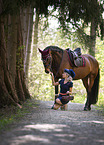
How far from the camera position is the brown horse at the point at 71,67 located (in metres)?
8.31

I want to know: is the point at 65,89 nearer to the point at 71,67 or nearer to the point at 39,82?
the point at 71,67

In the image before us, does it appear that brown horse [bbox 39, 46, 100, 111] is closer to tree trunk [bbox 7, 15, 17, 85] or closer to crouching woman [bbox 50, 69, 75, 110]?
crouching woman [bbox 50, 69, 75, 110]

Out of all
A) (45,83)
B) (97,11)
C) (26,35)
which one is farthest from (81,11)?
(45,83)

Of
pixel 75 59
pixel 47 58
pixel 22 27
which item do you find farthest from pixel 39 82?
pixel 47 58

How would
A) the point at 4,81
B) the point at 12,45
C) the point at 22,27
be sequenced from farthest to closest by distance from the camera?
the point at 22,27, the point at 12,45, the point at 4,81

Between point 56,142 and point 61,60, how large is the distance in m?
5.40

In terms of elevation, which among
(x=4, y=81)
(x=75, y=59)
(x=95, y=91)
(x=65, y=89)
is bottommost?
(x=95, y=91)

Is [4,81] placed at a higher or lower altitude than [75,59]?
lower

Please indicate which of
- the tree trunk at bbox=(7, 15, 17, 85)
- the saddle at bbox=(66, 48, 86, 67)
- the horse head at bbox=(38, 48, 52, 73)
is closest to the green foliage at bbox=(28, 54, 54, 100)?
the tree trunk at bbox=(7, 15, 17, 85)

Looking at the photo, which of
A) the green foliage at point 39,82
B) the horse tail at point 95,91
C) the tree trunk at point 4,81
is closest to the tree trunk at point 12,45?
the tree trunk at point 4,81

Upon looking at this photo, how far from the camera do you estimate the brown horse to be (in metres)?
8.31

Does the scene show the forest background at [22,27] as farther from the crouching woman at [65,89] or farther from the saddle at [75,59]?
the crouching woman at [65,89]

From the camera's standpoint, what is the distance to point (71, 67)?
362 inches

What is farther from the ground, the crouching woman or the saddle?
the saddle
